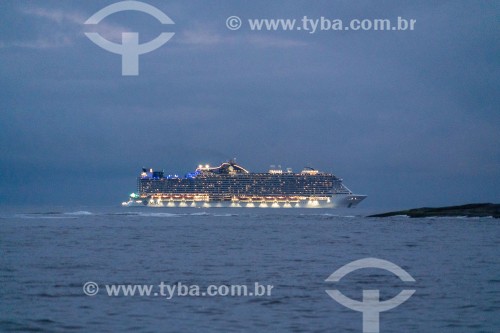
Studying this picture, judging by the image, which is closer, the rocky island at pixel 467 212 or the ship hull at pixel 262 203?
the rocky island at pixel 467 212

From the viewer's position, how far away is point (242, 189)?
122 m

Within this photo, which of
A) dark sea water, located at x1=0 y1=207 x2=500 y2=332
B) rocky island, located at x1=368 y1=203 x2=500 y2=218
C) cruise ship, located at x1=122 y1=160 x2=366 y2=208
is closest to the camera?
dark sea water, located at x1=0 y1=207 x2=500 y2=332

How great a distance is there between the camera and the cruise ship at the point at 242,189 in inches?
4658

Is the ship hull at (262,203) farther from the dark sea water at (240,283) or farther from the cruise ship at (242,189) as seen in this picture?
the dark sea water at (240,283)

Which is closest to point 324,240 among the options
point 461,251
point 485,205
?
point 461,251

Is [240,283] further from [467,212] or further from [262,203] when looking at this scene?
[262,203]

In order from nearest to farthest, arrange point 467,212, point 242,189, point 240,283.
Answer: point 240,283, point 467,212, point 242,189

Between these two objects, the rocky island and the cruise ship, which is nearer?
the rocky island

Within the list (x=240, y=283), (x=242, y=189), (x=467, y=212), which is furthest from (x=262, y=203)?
(x=240, y=283)

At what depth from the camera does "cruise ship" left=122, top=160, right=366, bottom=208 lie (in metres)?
118

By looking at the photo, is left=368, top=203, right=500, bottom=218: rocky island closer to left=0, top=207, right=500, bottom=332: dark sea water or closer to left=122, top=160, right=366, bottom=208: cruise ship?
left=122, top=160, right=366, bottom=208: cruise ship

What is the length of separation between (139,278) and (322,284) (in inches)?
189

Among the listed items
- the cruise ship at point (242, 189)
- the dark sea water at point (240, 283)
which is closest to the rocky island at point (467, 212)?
the cruise ship at point (242, 189)

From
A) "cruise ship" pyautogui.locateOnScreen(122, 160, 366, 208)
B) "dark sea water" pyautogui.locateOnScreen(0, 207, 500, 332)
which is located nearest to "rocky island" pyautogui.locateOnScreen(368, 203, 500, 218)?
"cruise ship" pyautogui.locateOnScreen(122, 160, 366, 208)
